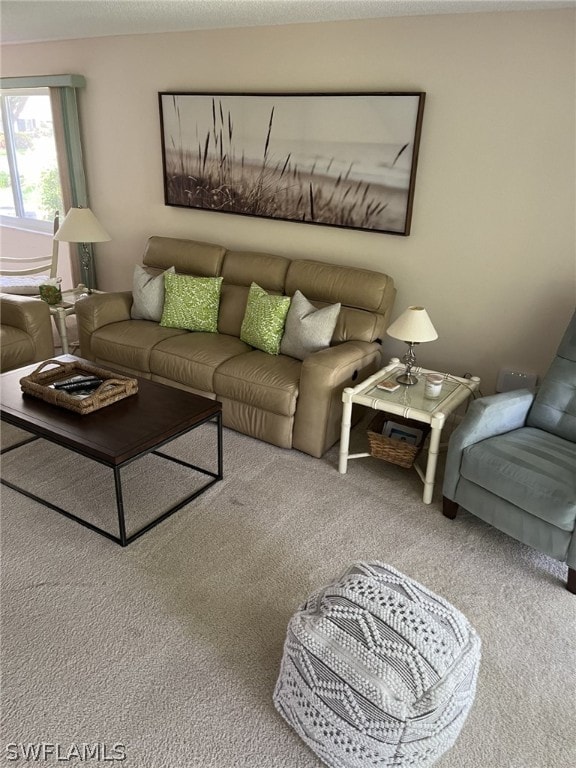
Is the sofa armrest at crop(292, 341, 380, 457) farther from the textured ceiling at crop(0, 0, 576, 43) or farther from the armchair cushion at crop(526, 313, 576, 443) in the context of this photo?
the textured ceiling at crop(0, 0, 576, 43)

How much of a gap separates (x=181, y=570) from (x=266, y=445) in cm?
109

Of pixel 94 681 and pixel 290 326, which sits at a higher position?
pixel 290 326

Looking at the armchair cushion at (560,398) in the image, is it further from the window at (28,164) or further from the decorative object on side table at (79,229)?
the window at (28,164)

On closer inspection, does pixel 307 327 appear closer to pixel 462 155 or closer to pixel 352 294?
pixel 352 294

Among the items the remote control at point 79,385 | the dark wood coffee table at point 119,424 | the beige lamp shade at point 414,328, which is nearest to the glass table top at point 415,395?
the beige lamp shade at point 414,328

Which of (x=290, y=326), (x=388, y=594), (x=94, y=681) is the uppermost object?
(x=290, y=326)

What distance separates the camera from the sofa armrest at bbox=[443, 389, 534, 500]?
2.51 m

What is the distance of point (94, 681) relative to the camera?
1.84 meters

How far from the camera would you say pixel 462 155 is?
316 centimetres

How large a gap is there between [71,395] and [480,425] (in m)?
1.89

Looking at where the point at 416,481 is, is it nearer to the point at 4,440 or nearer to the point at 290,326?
the point at 290,326

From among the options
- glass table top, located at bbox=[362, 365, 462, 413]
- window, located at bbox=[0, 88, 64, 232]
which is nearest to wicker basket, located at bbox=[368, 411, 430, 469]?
glass table top, located at bbox=[362, 365, 462, 413]

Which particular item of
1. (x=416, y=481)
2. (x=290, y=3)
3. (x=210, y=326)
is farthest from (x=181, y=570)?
(x=290, y=3)

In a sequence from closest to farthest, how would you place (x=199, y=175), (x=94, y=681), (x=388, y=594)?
(x=388, y=594), (x=94, y=681), (x=199, y=175)
